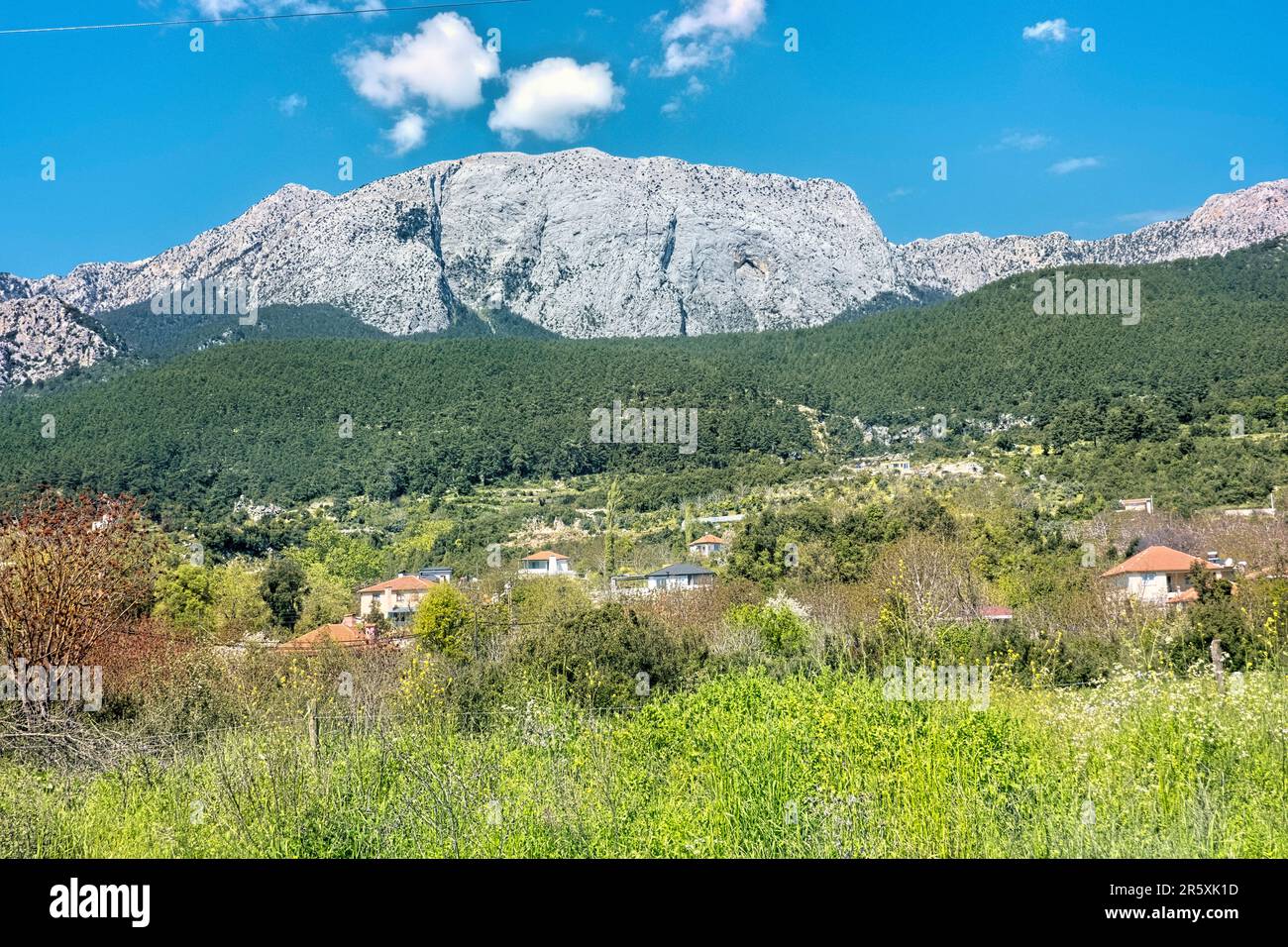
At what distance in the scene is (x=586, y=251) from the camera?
105125mm

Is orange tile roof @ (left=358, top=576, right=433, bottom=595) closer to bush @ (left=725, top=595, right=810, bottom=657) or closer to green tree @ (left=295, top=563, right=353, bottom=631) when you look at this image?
green tree @ (left=295, top=563, right=353, bottom=631)

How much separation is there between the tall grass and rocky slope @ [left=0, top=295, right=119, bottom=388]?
54925mm

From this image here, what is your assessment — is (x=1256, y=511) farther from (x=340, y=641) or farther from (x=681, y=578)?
(x=340, y=641)

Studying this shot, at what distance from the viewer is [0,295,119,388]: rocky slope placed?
2055 inches

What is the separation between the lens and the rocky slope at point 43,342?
5219 cm

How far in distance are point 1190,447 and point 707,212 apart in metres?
85.1

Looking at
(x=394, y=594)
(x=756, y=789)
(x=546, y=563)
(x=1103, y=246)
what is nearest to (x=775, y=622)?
(x=756, y=789)

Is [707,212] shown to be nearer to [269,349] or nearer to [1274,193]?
[1274,193]

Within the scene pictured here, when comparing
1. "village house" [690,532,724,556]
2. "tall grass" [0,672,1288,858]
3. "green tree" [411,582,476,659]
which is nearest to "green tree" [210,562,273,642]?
"green tree" [411,582,476,659]

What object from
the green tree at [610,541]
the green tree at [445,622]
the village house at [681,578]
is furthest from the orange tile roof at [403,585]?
the green tree at [445,622]

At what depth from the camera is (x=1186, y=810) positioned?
4.10 meters

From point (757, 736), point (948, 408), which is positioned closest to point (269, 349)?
point (948, 408)

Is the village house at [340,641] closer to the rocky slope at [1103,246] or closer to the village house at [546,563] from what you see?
the village house at [546,563]

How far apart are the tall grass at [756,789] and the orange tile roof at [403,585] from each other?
72.7ft
